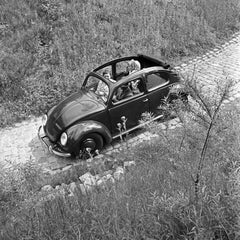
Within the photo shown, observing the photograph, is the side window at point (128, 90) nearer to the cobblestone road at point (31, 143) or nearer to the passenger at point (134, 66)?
the passenger at point (134, 66)

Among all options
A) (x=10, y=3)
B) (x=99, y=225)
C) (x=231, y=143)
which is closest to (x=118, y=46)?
(x=10, y=3)

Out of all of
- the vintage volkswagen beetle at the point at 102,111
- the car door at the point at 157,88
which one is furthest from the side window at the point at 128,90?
the car door at the point at 157,88

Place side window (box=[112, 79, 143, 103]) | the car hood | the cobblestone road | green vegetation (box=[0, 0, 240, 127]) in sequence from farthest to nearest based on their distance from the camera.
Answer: green vegetation (box=[0, 0, 240, 127]) < side window (box=[112, 79, 143, 103]) < the cobblestone road < the car hood

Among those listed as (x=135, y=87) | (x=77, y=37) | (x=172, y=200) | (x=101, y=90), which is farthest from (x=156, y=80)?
(x=172, y=200)

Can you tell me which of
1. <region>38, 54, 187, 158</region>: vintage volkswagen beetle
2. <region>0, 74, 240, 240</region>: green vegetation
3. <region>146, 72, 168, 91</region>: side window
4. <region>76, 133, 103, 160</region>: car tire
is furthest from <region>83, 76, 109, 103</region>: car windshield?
<region>0, 74, 240, 240</region>: green vegetation

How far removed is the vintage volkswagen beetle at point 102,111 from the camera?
21.0 feet

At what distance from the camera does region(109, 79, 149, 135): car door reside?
269 inches

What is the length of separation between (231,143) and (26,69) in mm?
7648

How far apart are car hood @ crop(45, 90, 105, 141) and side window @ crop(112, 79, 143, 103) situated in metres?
0.42

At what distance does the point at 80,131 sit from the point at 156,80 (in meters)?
2.48

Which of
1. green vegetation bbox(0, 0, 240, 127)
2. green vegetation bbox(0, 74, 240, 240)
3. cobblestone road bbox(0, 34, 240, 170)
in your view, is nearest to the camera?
green vegetation bbox(0, 74, 240, 240)

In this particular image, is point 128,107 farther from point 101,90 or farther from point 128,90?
point 101,90

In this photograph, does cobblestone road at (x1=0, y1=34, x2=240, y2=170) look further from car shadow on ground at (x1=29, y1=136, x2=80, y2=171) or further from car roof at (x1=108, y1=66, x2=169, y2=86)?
car roof at (x1=108, y1=66, x2=169, y2=86)

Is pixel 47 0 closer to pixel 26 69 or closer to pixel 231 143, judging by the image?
pixel 26 69
